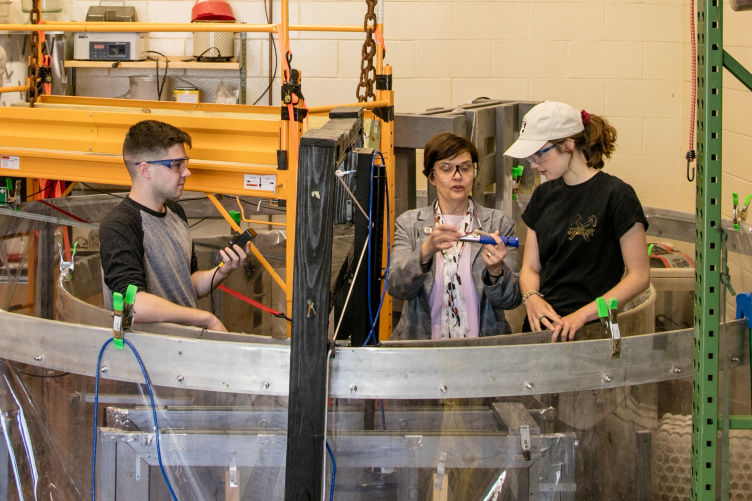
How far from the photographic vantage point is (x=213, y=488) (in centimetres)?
179

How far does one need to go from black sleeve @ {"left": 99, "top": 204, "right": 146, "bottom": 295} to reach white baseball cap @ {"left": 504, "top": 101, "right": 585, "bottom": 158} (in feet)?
3.47

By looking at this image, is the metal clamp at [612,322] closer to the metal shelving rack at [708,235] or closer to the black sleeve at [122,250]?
the metal shelving rack at [708,235]

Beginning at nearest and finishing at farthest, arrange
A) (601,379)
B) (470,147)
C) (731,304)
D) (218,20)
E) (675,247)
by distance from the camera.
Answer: (601,379), (470,147), (731,304), (675,247), (218,20)

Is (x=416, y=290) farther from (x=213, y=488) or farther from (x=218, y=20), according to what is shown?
(x=218, y=20)

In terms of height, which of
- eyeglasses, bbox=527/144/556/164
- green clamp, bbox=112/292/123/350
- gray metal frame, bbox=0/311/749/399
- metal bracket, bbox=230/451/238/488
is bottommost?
metal bracket, bbox=230/451/238/488

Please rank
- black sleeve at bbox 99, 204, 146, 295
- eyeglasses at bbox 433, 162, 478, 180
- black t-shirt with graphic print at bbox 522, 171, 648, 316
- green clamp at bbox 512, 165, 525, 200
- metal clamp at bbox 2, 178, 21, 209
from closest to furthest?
1. black t-shirt with graphic print at bbox 522, 171, 648, 316
2. black sleeve at bbox 99, 204, 146, 295
3. eyeglasses at bbox 433, 162, 478, 180
4. metal clamp at bbox 2, 178, 21, 209
5. green clamp at bbox 512, 165, 525, 200

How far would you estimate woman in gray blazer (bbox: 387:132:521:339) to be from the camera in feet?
7.73

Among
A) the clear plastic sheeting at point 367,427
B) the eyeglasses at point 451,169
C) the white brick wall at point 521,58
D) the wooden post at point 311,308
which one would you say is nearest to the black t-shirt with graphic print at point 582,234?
the eyeglasses at point 451,169

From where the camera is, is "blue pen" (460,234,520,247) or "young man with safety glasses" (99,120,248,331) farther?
"young man with safety glasses" (99,120,248,331)

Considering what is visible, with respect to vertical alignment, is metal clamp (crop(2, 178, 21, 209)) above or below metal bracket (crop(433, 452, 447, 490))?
above

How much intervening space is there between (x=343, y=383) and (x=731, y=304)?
297 cm

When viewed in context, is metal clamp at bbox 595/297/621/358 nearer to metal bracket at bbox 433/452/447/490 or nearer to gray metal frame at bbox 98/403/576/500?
gray metal frame at bbox 98/403/576/500

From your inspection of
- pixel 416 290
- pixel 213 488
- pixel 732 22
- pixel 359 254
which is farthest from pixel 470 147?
pixel 732 22

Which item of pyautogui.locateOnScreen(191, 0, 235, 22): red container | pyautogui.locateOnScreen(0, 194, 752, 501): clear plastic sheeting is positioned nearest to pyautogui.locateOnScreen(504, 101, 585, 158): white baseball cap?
pyautogui.locateOnScreen(0, 194, 752, 501): clear plastic sheeting
